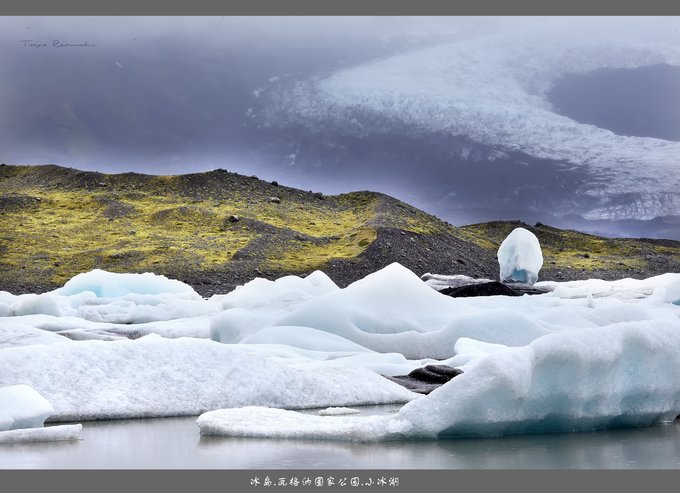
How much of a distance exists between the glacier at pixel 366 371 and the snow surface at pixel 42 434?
0.24m

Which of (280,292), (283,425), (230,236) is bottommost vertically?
(283,425)

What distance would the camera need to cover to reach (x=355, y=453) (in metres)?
5.16

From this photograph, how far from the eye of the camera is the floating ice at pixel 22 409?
609 cm

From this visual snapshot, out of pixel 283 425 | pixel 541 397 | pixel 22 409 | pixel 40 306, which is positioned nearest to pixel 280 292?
pixel 40 306

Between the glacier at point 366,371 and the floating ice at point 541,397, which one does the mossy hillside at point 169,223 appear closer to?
the glacier at point 366,371

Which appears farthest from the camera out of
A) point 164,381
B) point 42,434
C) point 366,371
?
point 366,371

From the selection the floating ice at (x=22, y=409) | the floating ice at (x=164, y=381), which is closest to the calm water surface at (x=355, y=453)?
the floating ice at (x=22, y=409)

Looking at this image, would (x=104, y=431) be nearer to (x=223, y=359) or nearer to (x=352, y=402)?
(x=223, y=359)

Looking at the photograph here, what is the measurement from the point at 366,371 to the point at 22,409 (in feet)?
10.8

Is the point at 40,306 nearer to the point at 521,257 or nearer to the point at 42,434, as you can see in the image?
the point at 42,434

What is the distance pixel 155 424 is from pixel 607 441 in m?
3.06

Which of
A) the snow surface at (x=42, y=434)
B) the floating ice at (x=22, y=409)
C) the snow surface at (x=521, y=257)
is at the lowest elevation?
the snow surface at (x=42, y=434)

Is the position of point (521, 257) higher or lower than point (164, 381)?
higher

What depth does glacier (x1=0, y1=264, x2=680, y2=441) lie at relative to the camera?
5602mm
